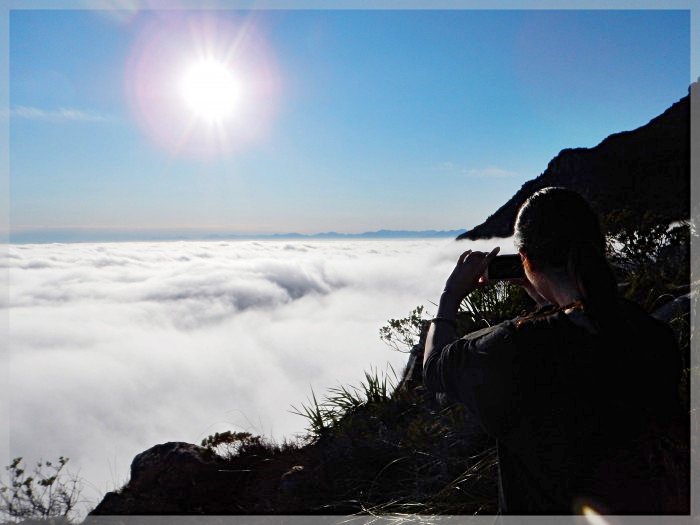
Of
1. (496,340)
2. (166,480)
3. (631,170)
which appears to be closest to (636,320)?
(496,340)

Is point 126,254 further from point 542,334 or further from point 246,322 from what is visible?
point 542,334

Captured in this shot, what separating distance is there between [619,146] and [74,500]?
15138 mm

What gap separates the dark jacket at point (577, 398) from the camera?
1.41 m

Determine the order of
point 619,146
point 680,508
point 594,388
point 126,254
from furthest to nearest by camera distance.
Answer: point 126,254 → point 619,146 → point 680,508 → point 594,388

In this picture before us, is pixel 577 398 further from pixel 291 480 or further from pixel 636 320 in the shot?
pixel 291 480

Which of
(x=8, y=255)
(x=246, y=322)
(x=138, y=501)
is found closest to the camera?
(x=138, y=501)

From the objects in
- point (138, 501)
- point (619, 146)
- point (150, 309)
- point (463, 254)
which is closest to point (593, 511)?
point (463, 254)

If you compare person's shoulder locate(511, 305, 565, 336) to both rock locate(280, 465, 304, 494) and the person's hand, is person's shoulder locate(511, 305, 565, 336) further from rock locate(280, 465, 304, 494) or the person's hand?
rock locate(280, 465, 304, 494)

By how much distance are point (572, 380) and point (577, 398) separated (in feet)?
0.18

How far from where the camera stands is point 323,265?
17312 cm

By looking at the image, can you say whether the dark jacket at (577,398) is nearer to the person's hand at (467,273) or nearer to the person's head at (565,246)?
the person's head at (565,246)

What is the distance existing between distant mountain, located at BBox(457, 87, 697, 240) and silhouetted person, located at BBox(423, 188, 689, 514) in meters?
10.5

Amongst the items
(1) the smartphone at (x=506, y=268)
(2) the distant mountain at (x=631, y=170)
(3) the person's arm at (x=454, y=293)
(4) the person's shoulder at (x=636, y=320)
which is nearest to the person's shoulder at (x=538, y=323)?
(4) the person's shoulder at (x=636, y=320)

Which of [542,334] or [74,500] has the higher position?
[542,334]
